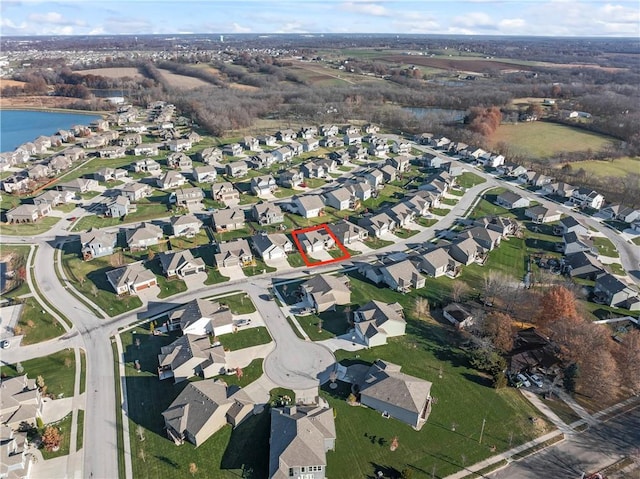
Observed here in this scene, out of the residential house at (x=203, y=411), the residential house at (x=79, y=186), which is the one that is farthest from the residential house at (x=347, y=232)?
the residential house at (x=79, y=186)

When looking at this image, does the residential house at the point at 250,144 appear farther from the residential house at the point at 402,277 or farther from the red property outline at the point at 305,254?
the residential house at the point at 402,277

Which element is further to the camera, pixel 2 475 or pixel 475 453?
pixel 475 453

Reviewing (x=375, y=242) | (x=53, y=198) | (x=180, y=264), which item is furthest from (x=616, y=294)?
(x=53, y=198)

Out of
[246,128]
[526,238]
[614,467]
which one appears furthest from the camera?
[246,128]

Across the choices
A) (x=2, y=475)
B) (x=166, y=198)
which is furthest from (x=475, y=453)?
(x=166, y=198)

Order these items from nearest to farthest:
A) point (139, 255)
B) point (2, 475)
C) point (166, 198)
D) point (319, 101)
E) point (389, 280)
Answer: point (2, 475), point (389, 280), point (139, 255), point (166, 198), point (319, 101)

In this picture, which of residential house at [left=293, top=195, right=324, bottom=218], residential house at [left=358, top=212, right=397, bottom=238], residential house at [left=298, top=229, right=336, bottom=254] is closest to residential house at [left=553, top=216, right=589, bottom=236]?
residential house at [left=358, top=212, right=397, bottom=238]

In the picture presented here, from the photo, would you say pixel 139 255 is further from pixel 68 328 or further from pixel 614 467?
pixel 614 467
